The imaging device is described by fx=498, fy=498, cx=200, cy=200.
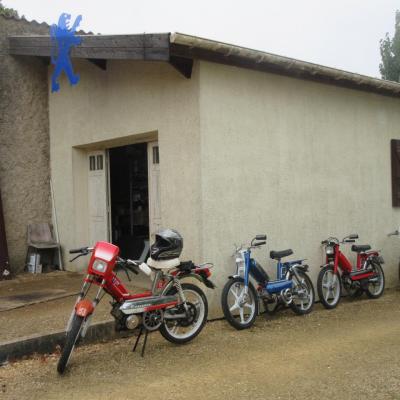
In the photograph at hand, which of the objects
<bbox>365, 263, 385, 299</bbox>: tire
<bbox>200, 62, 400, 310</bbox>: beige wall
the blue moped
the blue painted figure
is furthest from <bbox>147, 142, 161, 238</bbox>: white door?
<bbox>365, 263, 385, 299</bbox>: tire

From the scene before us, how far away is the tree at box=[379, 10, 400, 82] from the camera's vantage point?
20.4m

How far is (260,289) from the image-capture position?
6.30 metres

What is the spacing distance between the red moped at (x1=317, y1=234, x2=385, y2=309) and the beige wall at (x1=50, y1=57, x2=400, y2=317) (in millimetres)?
308

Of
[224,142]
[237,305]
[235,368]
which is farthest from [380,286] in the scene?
[235,368]

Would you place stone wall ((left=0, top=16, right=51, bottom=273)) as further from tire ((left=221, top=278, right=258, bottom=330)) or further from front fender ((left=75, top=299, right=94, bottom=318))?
front fender ((left=75, top=299, right=94, bottom=318))

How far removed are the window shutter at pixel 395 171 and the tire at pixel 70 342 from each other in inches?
252

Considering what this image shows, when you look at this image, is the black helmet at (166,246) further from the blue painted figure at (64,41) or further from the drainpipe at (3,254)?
the drainpipe at (3,254)

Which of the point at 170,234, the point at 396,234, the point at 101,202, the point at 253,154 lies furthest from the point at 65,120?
the point at 396,234

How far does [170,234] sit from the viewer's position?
203 inches

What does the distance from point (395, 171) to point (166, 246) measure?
5.42m

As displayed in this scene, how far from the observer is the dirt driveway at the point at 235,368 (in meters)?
3.99

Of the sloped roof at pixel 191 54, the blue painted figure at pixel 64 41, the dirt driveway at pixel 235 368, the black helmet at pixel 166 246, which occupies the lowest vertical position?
the dirt driveway at pixel 235 368

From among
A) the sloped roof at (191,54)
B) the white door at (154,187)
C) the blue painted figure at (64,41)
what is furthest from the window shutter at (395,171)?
the blue painted figure at (64,41)

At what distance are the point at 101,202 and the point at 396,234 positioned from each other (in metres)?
5.19
